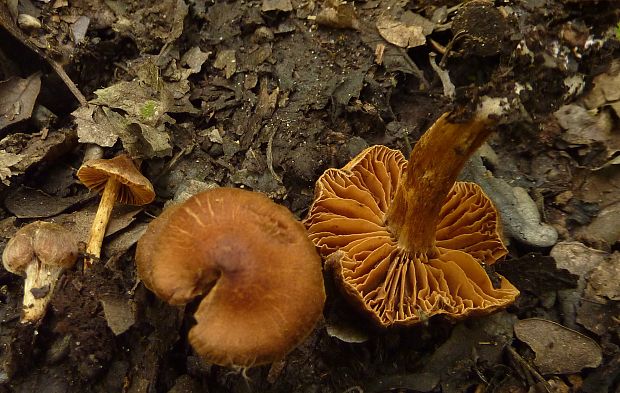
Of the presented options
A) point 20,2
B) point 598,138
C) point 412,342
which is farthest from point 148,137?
point 598,138

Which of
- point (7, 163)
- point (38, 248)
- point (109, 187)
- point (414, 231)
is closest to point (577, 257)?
point (414, 231)

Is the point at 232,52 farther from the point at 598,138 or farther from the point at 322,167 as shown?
the point at 598,138

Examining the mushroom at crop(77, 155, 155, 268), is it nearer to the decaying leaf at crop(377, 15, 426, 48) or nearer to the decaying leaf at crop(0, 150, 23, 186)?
the decaying leaf at crop(0, 150, 23, 186)

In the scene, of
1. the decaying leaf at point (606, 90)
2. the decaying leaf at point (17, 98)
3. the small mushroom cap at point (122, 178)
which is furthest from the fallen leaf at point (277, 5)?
the decaying leaf at point (606, 90)

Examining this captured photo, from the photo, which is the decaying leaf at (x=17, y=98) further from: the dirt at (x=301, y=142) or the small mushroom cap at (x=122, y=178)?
the small mushroom cap at (x=122, y=178)

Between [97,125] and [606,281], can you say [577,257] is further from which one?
[97,125]
